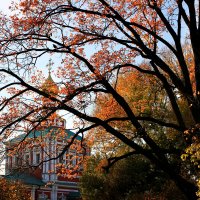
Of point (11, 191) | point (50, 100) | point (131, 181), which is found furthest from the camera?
point (131, 181)

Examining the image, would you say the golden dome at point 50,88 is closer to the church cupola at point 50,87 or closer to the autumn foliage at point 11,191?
the church cupola at point 50,87

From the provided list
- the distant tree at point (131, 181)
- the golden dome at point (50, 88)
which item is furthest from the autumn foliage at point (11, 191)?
the golden dome at point (50, 88)

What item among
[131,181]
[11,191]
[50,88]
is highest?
[50,88]

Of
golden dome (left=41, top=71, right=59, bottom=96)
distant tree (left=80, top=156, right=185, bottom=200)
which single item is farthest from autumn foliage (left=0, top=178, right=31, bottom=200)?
golden dome (left=41, top=71, right=59, bottom=96)

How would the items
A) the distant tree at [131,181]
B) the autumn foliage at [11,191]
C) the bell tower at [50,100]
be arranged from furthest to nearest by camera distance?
the distant tree at [131,181], the autumn foliage at [11,191], the bell tower at [50,100]

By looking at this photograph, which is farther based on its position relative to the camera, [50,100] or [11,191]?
[11,191]

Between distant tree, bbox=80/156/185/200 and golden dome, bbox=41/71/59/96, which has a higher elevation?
golden dome, bbox=41/71/59/96

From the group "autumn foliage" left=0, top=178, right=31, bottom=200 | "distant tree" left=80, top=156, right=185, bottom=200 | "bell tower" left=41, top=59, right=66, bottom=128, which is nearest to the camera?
"bell tower" left=41, top=59, right=66, bottom=128

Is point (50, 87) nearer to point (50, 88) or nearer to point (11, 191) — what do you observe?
point (50, 88)

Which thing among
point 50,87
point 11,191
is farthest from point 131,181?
point 50,87

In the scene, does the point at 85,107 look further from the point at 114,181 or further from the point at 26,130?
the point at 114,181

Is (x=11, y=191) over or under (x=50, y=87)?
under

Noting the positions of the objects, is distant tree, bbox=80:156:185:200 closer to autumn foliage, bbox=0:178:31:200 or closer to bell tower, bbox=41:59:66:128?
autumn foliage, bbox=0:178:31:200

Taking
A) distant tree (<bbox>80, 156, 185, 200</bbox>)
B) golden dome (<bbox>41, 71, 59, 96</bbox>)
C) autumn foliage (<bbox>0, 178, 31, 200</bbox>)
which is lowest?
autumn foliage (<bbox>0, 178, 31, 200</bbox>)
